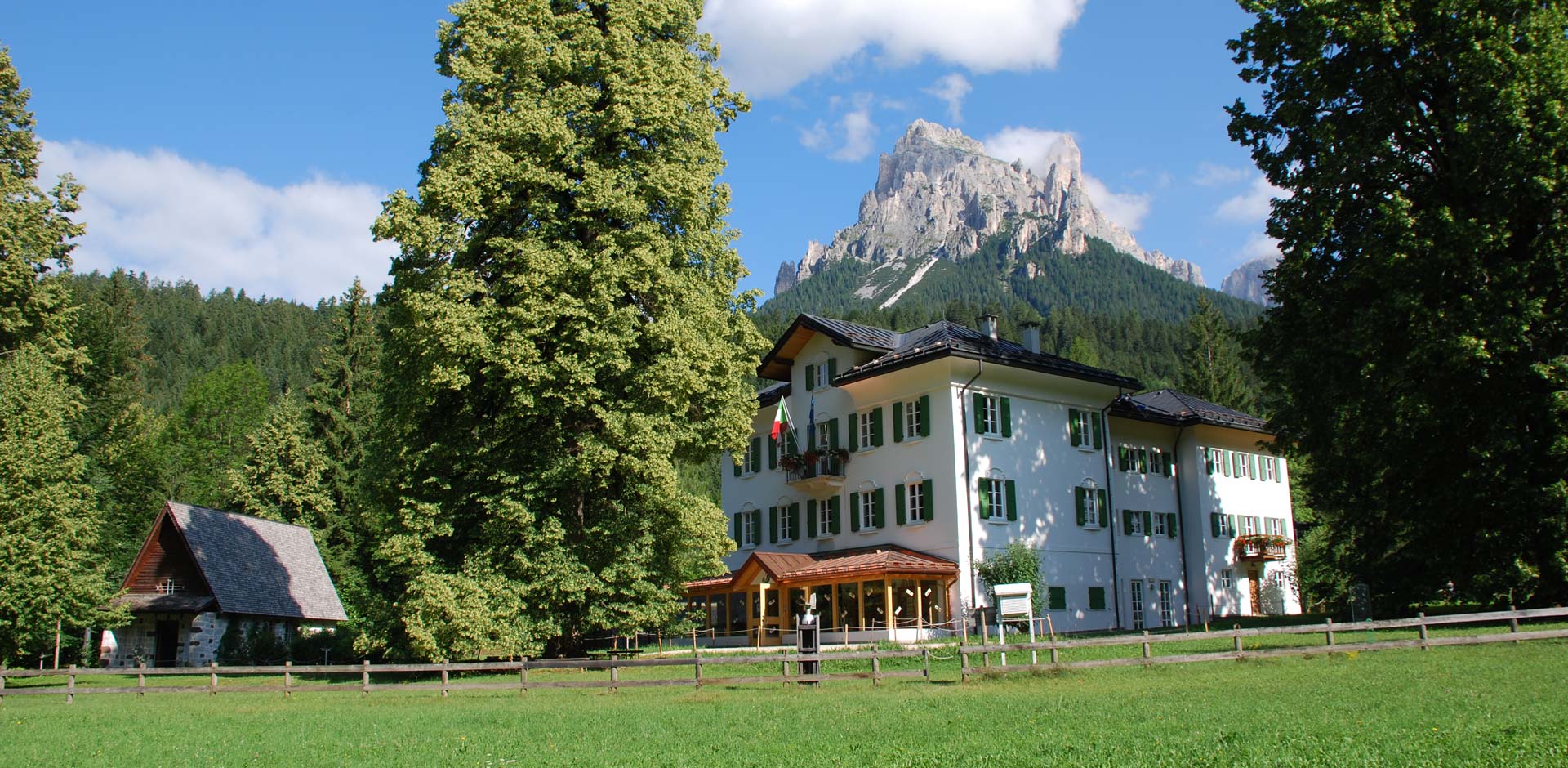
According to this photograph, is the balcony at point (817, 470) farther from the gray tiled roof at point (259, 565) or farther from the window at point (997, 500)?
the gray tiled roof at point (259, 565)

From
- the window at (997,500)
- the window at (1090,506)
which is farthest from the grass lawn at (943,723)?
the window at (1090,506)

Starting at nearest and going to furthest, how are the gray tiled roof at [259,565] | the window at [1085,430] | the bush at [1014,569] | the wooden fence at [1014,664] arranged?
the wooden fence at [1014,664]
the bush at [1014,569]
the window at [1085,430]
the gray tiled roof at [259,565]

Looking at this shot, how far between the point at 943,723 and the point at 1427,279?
640 inches

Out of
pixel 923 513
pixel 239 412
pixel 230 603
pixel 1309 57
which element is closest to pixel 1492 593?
pixel 1309 57

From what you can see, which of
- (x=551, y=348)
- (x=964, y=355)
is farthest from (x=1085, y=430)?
(x=551, y=348)

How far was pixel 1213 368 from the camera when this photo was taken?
6850cm

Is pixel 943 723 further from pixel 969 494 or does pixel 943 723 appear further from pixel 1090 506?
pixel 1090 506

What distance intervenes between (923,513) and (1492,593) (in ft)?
48.6

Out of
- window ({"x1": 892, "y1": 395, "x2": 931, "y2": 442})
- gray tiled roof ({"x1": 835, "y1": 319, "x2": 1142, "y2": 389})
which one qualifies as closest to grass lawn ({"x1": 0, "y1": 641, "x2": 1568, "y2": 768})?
gray tiled roof ({"x1": 835, "y1": 319, "x2": 1142, "y2": 389})

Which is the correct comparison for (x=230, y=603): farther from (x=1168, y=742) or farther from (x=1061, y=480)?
(x=1168, y=742)

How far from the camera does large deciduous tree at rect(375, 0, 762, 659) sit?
22141 mm

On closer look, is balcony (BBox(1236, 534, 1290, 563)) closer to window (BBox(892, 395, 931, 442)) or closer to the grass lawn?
window (BBox(892, 395, 931, 442))

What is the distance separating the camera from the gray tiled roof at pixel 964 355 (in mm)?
32062

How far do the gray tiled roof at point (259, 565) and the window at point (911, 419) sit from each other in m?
22.8
